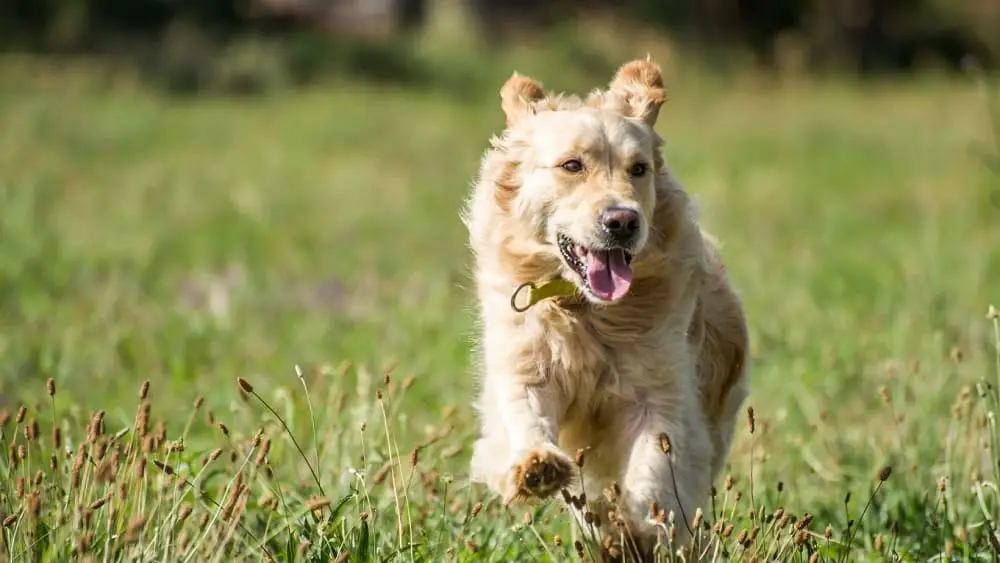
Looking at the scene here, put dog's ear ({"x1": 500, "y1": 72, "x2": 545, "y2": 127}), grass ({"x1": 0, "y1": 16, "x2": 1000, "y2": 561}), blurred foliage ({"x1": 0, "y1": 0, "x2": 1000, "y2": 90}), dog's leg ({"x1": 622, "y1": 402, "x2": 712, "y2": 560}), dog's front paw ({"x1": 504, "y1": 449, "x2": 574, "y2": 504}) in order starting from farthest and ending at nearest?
1. blurred foliage ({"x1": 0, "y1": 0, "x2": 1000, "y2": 90})
2. dog's ear ({"x1": 500, "y1": 72, "x2": 545, "y2": 127})
3. dog's leg ({"x1": 622, "y1": 402, "x2": 712, "y2": 560})
4. grass ({"x1": 0, "y1": 16, "x2": 1000, "y2": 561})
5. dog's front paw ({"x1": 504, "y1": 449, "x2": 574, "y2": 504})

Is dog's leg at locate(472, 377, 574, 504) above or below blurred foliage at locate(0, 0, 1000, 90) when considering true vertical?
above

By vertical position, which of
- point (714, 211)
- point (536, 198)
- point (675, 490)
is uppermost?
point (536, 198)

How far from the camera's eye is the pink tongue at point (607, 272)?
13.5 ft

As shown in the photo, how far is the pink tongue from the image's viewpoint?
413 centimetres

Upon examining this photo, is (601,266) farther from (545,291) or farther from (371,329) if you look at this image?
(371,329)

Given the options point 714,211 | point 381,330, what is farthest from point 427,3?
point 381,330

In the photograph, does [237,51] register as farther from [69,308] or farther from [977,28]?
[977,28]

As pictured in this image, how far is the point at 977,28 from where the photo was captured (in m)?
31.9

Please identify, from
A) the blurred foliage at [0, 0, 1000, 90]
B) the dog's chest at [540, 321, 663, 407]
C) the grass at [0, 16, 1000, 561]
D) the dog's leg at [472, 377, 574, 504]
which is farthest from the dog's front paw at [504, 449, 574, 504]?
the blurred foliage at [0, 0, 1000, 90]

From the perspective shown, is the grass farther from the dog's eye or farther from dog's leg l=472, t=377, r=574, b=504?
the dog's eye

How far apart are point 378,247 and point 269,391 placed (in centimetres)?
432

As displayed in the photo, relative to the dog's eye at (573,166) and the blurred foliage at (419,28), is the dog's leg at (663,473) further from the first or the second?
the blurred foliage at (419,28)

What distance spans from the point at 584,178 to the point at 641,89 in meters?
0.49

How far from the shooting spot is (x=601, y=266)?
417 centimetres
